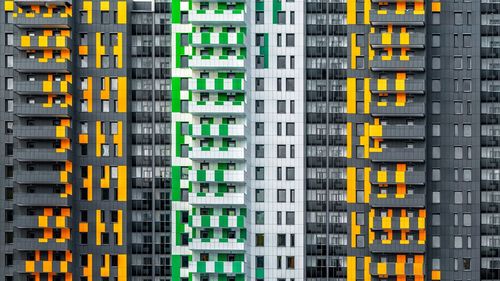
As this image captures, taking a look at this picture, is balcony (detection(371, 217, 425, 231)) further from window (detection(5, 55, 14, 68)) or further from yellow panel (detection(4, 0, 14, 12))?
yellow panel (detection(4, 0, 14, 12))

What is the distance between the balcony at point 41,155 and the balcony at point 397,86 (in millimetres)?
31313

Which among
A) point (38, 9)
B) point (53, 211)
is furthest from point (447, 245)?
point (38, 9)

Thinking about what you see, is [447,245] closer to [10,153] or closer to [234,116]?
[234,116]

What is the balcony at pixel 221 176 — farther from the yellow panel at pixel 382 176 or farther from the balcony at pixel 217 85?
the yellow panel at pixel 382 176

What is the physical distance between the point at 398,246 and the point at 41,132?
122ft

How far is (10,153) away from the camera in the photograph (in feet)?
370

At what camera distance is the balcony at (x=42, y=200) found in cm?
10912

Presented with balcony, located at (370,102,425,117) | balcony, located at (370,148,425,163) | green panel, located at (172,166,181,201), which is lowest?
green panel, located at (172,166,181,201)

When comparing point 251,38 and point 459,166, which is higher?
point 251,38

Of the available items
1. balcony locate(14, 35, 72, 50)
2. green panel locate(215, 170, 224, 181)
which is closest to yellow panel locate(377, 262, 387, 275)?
green panel locate(215, 170, 224, 181)

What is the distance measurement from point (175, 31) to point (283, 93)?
500 inches

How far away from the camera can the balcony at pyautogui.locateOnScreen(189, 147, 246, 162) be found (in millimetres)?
108438

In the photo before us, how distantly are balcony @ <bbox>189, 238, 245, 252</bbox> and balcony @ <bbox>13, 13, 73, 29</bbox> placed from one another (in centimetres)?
2542

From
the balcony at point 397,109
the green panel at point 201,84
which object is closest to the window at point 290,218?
the balcony at point 397,109
